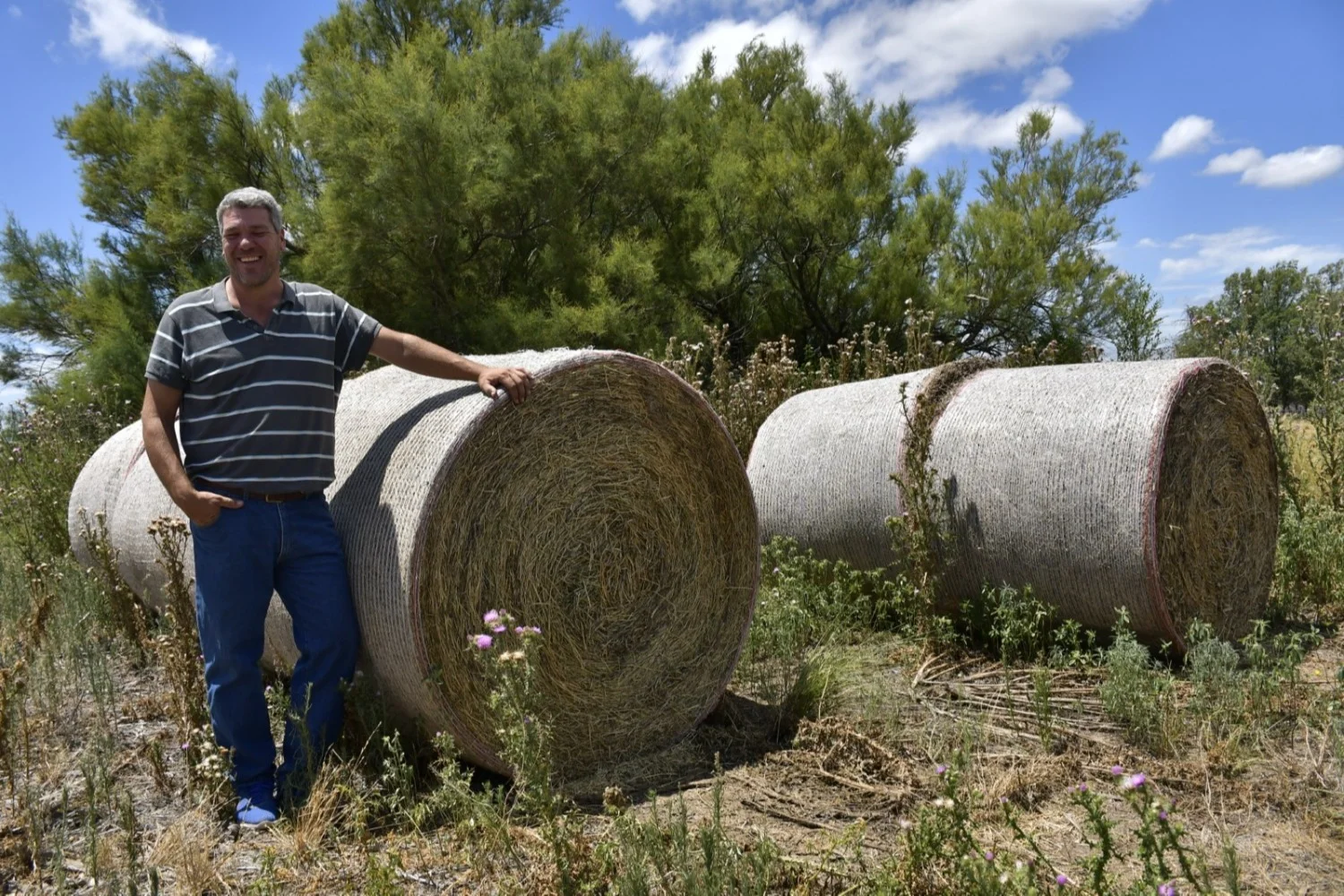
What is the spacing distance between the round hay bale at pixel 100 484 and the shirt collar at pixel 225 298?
2.34 metres

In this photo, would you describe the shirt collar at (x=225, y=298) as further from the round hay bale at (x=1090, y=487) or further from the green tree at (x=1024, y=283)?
the green tree at (x=1024, y=283)

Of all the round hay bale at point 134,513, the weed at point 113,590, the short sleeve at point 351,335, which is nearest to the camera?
the short sleeve at point 351,335

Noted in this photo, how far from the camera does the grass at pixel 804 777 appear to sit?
2645 millimetres

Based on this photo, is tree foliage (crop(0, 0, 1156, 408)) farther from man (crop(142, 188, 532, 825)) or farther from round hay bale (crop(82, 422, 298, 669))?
man (crop(142, 188, 532, 825))

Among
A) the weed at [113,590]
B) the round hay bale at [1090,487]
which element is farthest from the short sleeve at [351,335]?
the round hay bale at [1090,487]

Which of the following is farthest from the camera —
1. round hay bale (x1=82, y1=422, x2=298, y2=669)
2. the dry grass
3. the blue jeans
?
round hay bale (x1=82, y1=422, x2=298, y2=669)

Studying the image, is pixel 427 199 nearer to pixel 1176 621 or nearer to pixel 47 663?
pixel 47 663

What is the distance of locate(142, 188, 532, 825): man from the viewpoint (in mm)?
3457

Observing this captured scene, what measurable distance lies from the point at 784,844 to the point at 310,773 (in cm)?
152

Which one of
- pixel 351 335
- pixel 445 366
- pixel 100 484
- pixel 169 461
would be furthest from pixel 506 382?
pixel 100 484

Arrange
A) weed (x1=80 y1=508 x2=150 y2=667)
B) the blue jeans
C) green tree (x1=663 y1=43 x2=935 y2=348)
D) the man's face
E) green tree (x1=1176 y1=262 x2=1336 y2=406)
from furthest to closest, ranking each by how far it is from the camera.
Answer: green tree (x1=663 y1=43 x2=935 y2=348) → green tree (x1=1176 y1=262 x2=1336 y2=406) → weed (x1=80 y1=508 x2=150 y2=667) → the man's face → the blue jeans

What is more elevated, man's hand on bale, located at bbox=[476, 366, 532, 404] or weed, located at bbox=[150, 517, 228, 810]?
man's hand on bale, located at bbox=[476, 366, 532, 404]

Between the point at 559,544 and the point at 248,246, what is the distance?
1474mm

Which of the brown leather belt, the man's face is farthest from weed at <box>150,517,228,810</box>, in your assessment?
the man's face
